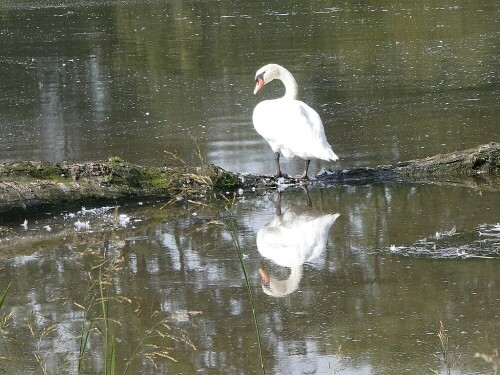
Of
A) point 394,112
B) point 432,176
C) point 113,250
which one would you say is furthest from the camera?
point 394,112

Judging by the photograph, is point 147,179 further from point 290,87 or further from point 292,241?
point 290,87

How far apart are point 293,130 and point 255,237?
7.10 ft

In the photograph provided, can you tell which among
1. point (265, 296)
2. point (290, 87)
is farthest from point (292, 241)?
point (290, 87)

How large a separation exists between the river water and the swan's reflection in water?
2 centimetres

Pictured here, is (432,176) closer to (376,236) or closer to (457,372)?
(376,236)

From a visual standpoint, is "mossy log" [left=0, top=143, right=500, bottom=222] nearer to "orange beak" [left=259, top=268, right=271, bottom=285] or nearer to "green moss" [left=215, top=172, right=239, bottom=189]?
"green moss" [left=215, top=172, right=239, bottom=189]

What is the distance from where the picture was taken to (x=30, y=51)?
21750 millimetres

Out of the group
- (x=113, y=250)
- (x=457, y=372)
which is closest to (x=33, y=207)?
(x=113, y=250)

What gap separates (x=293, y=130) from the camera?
30.7 feet

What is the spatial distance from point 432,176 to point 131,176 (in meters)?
2.69

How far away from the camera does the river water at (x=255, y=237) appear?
5156 mm

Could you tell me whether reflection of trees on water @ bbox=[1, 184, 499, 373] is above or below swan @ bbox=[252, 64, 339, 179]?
below

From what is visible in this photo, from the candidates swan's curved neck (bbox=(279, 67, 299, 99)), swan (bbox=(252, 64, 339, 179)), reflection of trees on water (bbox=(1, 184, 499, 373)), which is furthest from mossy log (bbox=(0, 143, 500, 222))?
swan's curved neck (bbox=(279, 67, 299, 99))

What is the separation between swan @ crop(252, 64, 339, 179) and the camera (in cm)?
910
